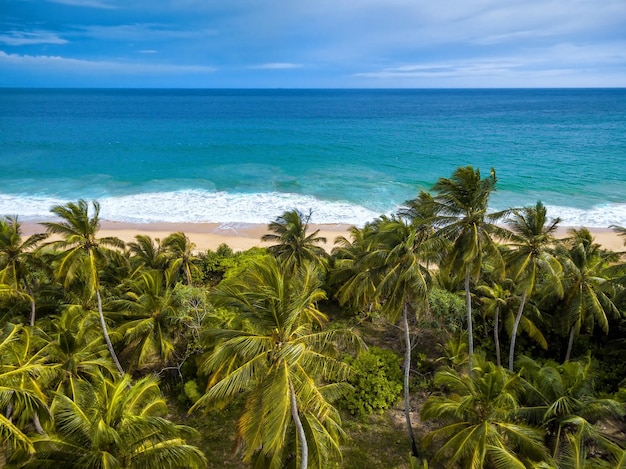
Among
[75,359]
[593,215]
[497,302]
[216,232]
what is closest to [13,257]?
[75,359]

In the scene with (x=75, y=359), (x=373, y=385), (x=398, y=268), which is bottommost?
(x=373, y=385)

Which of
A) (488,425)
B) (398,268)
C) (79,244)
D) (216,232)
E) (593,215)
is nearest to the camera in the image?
(488,425)

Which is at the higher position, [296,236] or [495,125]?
[495,125]

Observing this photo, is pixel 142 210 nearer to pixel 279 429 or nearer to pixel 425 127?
pixel 279 429

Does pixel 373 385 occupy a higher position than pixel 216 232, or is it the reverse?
pixel 216 232

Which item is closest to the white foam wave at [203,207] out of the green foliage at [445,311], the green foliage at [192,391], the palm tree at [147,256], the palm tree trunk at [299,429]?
Result: the palm tree at [147,256]

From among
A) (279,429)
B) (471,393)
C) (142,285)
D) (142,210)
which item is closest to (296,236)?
(142,285)

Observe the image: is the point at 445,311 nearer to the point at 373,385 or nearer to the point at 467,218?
the point at 373,385

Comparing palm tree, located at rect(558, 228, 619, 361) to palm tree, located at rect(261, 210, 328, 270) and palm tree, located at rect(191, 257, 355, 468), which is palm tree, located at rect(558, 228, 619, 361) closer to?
palm tree, located at rect(261, 210, 328, 270)

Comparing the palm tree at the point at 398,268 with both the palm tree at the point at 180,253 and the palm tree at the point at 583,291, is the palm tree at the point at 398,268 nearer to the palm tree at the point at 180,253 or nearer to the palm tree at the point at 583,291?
the palm tree at the point at 583,291
